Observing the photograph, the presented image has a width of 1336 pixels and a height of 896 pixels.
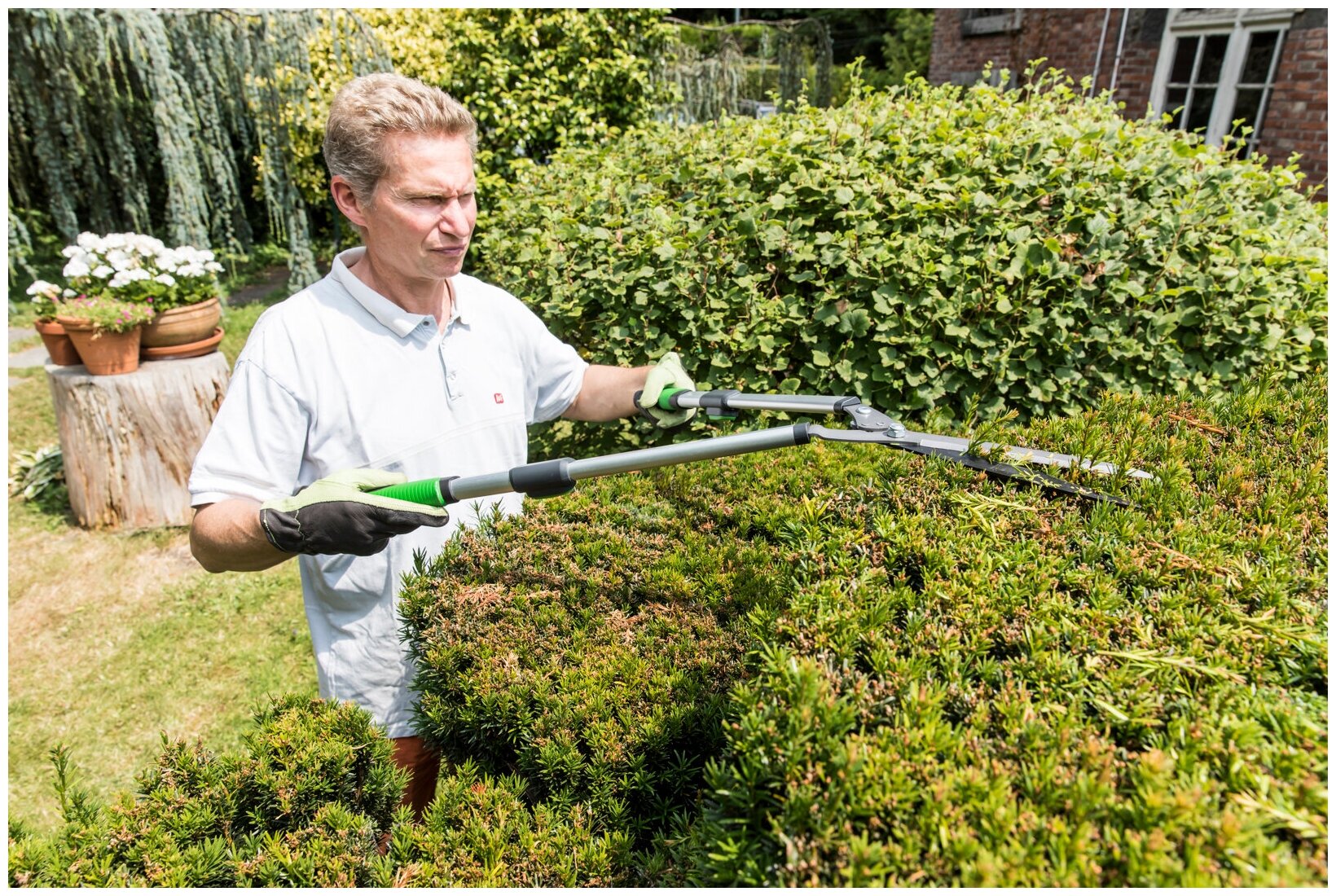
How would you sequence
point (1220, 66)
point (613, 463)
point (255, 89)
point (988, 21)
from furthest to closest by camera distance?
point (988, 21) < point (1220, 66) < point (255, 89) < point (613, 463)

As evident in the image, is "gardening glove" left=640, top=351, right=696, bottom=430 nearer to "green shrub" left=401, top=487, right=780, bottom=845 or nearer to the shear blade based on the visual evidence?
"green shrub" left=401, top=487, right=780, bottom=845

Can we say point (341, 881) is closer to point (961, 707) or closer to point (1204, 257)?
point (961, 707)

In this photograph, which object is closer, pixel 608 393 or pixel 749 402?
pixel 749 402

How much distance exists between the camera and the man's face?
2.25m

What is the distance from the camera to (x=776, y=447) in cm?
192

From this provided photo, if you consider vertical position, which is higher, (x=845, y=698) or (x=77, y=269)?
(x=845, y=698)

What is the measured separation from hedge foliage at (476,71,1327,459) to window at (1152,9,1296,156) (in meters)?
6.66

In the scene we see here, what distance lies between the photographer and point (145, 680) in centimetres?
420

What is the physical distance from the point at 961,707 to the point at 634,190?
3109 millimetres

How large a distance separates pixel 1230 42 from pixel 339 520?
36.4ft

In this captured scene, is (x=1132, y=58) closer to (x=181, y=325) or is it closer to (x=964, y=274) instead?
(x=964, y=274)

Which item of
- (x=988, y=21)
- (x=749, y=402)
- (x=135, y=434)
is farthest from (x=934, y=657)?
(x=988, y=21)

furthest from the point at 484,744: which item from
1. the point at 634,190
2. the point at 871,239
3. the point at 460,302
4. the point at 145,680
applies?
the point at 145,680

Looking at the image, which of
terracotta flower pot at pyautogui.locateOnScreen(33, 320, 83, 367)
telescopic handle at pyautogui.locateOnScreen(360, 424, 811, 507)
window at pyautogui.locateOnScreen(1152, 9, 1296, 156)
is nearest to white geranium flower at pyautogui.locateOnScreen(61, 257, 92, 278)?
terracotta flower pot at pyautogui.locateOnScreen(33, 320, 83, 367)
